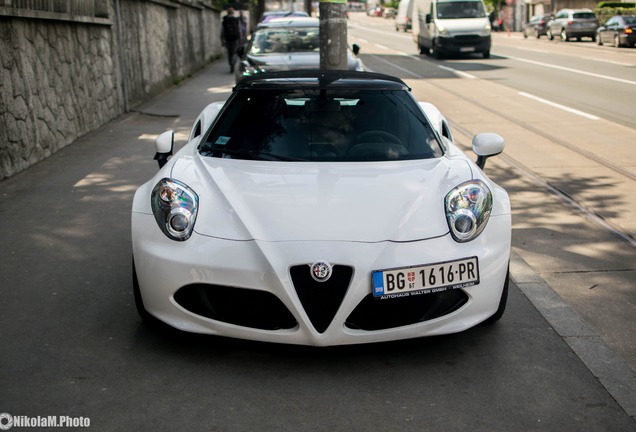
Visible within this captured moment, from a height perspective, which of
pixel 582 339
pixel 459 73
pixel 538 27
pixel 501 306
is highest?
pixel 538 27

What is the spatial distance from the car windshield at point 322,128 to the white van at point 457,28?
2526 centimetres

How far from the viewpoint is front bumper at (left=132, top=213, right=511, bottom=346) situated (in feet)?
12.9

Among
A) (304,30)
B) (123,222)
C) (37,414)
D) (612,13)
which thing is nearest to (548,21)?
(612,13)

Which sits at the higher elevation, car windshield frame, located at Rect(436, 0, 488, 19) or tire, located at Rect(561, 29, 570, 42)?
car windshield frame, located at Rect(436, 0, 488, 19)

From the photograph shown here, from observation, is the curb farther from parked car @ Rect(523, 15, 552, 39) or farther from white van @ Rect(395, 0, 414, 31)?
white van @ Rect(395, 0, 414, 31)

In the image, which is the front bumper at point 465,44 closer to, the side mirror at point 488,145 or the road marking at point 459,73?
the road marking at point 459,73

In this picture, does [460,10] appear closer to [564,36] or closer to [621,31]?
[621,31]

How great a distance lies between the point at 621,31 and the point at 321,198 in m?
36.6

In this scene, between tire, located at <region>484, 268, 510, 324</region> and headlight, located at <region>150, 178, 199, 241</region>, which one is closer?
headlight, located at <region>150, 178, 199, 241</region>

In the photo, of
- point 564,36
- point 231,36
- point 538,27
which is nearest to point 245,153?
point 231,36

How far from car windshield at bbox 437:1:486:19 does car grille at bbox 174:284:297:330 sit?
28.4 metres

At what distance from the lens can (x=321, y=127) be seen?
17.2ft

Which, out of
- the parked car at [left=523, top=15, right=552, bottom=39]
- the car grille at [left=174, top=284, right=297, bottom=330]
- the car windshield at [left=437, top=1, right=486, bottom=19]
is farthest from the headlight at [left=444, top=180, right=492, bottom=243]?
the parked car at [left=523, top=15, right=552, bottom=39]

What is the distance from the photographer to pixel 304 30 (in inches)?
608
